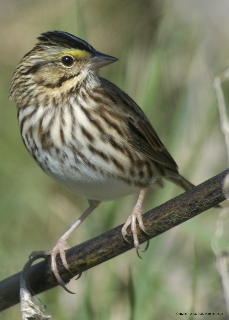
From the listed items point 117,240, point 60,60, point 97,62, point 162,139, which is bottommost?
point 162,139

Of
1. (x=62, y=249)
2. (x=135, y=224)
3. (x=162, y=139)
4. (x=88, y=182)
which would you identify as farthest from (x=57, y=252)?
(x=162, y=139)

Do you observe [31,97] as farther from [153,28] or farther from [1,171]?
[153,28]

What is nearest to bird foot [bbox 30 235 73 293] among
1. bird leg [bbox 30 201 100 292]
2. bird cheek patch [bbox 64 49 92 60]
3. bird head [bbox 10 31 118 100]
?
bird leg [bbox 30 201 100 292]

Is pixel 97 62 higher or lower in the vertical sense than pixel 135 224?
higher

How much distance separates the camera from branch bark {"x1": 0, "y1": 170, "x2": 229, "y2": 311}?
207cm

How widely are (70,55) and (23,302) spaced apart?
50.9 inches

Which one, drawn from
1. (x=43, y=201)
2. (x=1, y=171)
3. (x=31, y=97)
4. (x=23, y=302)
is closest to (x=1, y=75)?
(x=1, y=171)

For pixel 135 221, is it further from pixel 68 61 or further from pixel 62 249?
pixel 68 61

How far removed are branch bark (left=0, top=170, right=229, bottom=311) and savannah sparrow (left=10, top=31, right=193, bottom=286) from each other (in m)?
0.15

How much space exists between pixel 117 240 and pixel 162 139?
1.86 m

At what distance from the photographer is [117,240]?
92.8 inches

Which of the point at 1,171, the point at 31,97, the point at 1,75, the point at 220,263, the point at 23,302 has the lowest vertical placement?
the point at 220,263

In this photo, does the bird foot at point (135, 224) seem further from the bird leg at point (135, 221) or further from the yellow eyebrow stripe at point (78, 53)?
the yellow eyebrow stripe at point (78, 53)

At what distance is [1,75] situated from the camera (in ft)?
16.1
